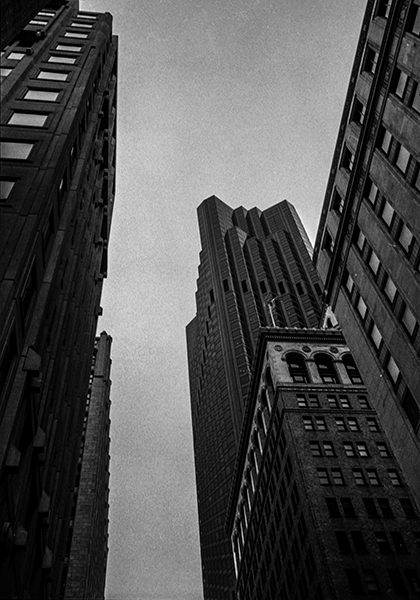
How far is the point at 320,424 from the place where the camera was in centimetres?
6312

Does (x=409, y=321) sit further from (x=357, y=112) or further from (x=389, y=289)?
(x=357, y=112)

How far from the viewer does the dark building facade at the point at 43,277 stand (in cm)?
1864

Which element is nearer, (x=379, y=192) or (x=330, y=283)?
(x=379, y=192)

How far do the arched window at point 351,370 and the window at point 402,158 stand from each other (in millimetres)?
43249

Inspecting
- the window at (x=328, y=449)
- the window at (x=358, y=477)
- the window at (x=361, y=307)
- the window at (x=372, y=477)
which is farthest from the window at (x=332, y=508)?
the window at (x=361, y=307)

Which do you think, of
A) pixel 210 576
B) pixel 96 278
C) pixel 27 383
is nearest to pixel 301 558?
pixel 96 278

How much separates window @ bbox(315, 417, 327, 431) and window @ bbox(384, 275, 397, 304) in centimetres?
3017

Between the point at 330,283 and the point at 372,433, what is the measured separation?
25.9 metres

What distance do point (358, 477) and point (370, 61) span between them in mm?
44007

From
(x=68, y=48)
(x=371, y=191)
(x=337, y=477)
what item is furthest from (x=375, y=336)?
(x=68, y=48)

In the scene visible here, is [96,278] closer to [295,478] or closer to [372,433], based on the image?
[295,478]

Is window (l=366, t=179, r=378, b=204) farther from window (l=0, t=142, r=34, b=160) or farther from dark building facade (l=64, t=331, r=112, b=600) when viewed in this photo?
dark building facade (l=64, t=331, r=112, b=600)

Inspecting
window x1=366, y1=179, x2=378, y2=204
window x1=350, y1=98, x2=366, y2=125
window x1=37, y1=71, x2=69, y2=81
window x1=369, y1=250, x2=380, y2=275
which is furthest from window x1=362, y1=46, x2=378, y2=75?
window x1=37, y1=71, x2=69, y2=81

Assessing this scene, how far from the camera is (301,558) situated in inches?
2106
